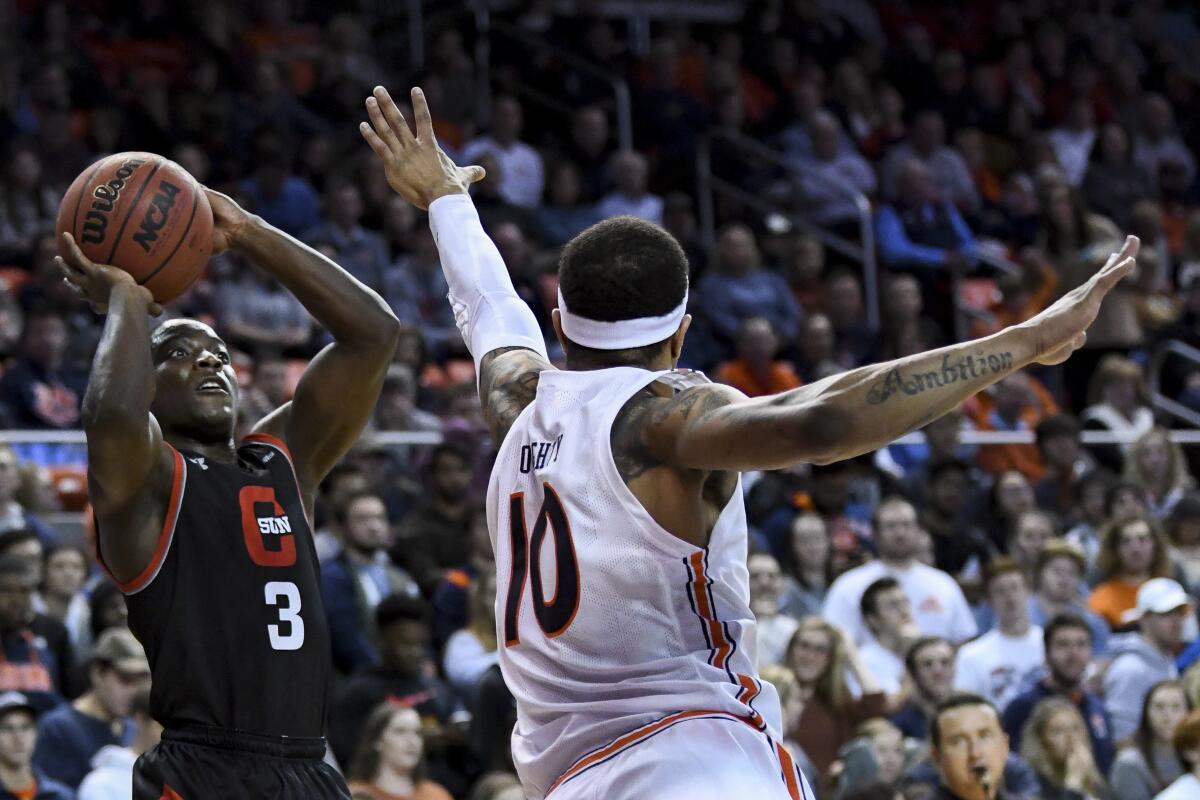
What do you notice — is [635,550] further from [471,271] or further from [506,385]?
[471,271]

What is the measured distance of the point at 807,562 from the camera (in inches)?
436

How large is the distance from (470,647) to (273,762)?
458 cm

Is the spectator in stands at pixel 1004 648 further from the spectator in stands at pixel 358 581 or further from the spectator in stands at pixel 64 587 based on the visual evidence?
the spectator in stands at pixel 64 587

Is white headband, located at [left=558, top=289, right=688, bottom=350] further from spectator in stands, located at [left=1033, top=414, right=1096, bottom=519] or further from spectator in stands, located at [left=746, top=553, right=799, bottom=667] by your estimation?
spectator in stands, located at [left=1033, top=414, right=1096, bottom=519]

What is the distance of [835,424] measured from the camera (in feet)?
11.8

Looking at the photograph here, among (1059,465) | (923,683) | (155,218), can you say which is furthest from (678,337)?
(1059,465)

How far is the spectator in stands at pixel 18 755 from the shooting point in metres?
7.76

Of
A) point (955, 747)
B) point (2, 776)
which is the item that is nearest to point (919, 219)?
point (955, 747)

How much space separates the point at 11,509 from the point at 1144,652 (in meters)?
5.87

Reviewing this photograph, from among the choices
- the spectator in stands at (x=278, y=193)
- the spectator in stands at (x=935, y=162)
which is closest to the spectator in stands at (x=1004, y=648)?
the spectator in stands at (x=278, y=193)

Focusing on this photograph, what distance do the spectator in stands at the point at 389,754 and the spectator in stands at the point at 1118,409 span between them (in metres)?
6.79

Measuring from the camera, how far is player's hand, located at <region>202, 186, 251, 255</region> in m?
5.27

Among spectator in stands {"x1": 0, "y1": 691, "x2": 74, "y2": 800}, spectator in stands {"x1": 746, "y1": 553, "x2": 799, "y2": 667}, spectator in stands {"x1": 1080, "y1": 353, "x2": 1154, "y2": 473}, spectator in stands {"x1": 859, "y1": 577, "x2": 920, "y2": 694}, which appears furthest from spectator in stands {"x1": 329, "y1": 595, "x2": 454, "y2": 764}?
spectator in stands {"x1": 1080, "y1": 353, "x2": 1154, "y2": 473}

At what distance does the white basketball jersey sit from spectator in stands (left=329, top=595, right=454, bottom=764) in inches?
193
